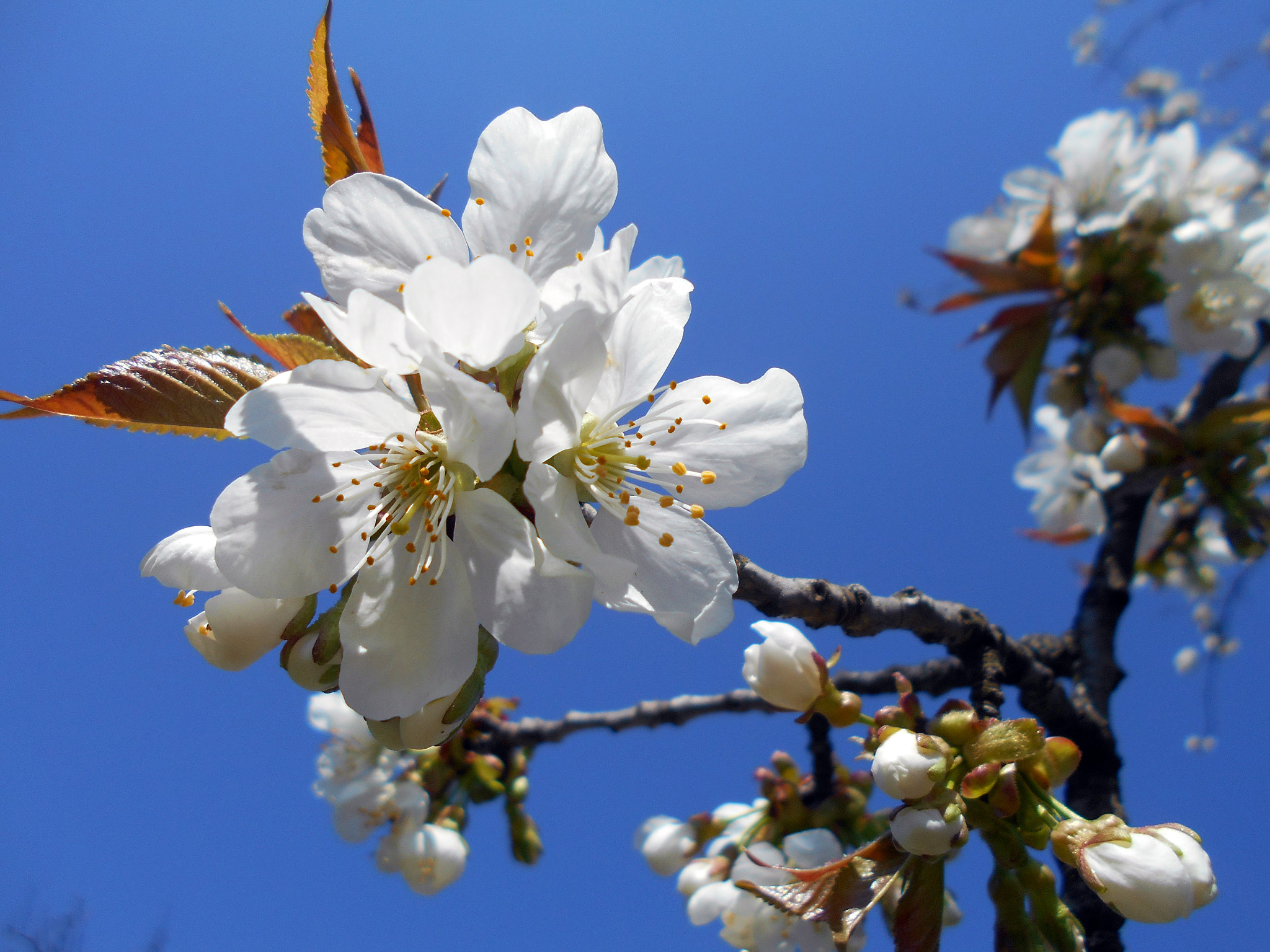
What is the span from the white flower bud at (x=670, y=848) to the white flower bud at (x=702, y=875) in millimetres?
192

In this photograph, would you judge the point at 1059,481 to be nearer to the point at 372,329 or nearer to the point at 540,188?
the point at 540,188

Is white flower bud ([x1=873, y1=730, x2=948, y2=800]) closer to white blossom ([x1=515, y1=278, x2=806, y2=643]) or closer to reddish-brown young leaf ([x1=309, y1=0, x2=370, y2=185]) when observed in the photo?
white blossom ([x1=515, y1=278, x2=806, y2=643])

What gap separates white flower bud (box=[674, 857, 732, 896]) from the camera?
1.69m

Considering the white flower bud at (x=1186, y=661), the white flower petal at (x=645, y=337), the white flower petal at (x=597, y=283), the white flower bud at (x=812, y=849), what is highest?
the white flower bud at (x=1186, y=661)

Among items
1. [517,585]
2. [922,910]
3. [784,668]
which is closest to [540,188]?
[517,585]

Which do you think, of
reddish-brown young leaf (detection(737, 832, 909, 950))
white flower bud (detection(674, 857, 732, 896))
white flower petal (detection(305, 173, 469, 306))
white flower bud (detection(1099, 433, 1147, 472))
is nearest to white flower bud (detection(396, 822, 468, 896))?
white flower bud (detection(674, 857, 732, 896))

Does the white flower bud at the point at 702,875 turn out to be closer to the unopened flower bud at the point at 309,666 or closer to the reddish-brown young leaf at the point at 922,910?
the reddish-brown young leaf at the point at 922,910

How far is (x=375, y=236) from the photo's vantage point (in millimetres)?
937

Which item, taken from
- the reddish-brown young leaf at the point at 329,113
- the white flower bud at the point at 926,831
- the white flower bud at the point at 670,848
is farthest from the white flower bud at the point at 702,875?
the reddish-brown young leaf at the point at 329,113

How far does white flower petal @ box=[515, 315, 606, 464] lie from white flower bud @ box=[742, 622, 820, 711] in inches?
27.4

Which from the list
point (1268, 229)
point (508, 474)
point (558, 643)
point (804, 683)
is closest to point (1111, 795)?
point (804, 683)

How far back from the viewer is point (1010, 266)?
274 cm

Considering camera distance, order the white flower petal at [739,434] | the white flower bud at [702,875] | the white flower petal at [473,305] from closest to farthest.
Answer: the white flower petal at [473,305] < the white flower petal at [739,434] < the white flower bud at [702,875]

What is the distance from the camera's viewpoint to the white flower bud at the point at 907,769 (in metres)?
1.08
